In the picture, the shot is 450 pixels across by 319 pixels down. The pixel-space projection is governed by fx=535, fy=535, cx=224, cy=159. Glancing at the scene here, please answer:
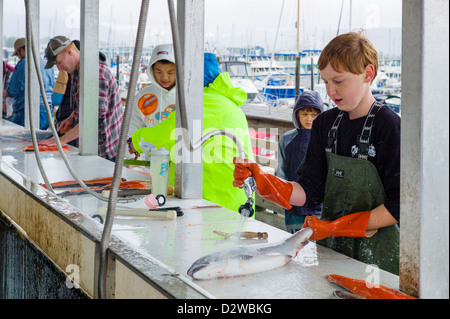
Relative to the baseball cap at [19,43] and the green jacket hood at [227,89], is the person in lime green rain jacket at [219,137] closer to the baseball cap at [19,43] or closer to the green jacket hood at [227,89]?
the green jacket hood at [227,89]

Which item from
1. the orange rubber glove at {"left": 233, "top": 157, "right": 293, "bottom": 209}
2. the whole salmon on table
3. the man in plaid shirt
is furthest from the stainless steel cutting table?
the man in plaid shirt

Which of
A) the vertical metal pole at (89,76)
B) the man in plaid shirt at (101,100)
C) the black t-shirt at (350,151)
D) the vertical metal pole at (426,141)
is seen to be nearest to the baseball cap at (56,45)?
the man in plaid shirt at (101,100)

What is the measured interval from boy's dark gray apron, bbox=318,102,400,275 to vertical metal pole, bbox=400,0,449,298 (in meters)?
0.77

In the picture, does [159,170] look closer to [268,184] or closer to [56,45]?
[268,184]

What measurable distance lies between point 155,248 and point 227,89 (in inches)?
70.8

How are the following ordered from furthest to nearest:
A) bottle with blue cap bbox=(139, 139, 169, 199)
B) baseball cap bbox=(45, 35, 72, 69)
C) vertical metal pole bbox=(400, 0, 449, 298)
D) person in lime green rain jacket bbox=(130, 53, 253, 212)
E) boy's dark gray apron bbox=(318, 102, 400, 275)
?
1. baseball cap bbox=(45, 35, 72, 69)
2. person in lime green rain jacket bbox=(130, 53, 253, 212)
3. bottle with blue cap bbox=(139, 139, 169, 199)
4. boy's dark gray apron bbox=(318, 102, 400, 275)
5. vertical metal pole bbox=(400, 0, 449, 298)

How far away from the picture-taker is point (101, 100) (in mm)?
4637

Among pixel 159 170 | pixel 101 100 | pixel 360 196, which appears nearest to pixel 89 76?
pixel 101 100

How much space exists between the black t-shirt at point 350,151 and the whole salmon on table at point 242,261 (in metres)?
0.54

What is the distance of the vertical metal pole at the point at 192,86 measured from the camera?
2.83 meters

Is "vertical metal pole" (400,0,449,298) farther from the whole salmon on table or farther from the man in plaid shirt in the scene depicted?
the man in plaid shirt

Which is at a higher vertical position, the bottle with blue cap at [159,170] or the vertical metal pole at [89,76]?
the vertical metal pole at [89,76]

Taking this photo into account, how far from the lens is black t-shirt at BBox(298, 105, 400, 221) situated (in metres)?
2.18
